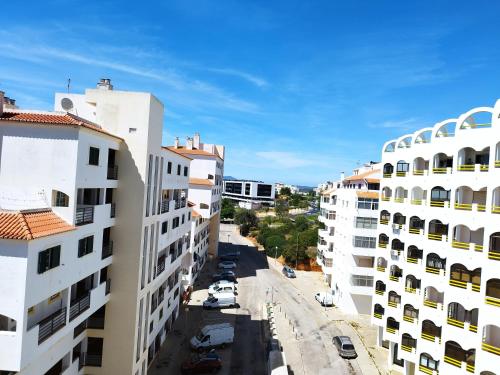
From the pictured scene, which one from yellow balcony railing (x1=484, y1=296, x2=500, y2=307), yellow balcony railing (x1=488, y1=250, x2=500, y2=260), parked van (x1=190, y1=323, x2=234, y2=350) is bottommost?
parked van (x1=190, y1=323, x2=234, y2=350)

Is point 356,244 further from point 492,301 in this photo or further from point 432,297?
point 492,301

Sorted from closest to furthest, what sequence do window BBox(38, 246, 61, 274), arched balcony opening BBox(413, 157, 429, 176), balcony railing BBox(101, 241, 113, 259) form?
window BBox(38, 246, 61, 274) < balcony railing BBox(101, 241, 113, 259) < arched balcony opening BBox(413, 157, 429, 176)

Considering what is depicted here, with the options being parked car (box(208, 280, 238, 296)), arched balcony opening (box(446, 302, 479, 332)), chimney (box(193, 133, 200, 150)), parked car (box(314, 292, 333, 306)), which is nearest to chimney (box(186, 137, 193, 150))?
chimney (box(193, 133, 200, 150))

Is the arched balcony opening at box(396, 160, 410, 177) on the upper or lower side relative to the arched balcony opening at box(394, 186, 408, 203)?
upper

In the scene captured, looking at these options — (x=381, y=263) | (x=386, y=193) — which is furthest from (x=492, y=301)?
(x=386, y=193)

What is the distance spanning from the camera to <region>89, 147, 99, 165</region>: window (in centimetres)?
2106

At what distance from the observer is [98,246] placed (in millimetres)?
22844

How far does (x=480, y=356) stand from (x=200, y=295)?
36.9 m

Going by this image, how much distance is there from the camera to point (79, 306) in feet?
68.7

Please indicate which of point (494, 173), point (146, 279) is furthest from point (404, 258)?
point (146, 279)

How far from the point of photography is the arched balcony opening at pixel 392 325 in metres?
36.3

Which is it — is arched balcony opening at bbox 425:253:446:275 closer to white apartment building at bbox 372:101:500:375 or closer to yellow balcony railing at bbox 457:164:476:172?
white apartment building at bbox 372:101:500:375

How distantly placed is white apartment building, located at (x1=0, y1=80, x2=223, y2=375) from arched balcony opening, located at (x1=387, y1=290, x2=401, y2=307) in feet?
71.4

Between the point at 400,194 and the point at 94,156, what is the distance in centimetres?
2945
